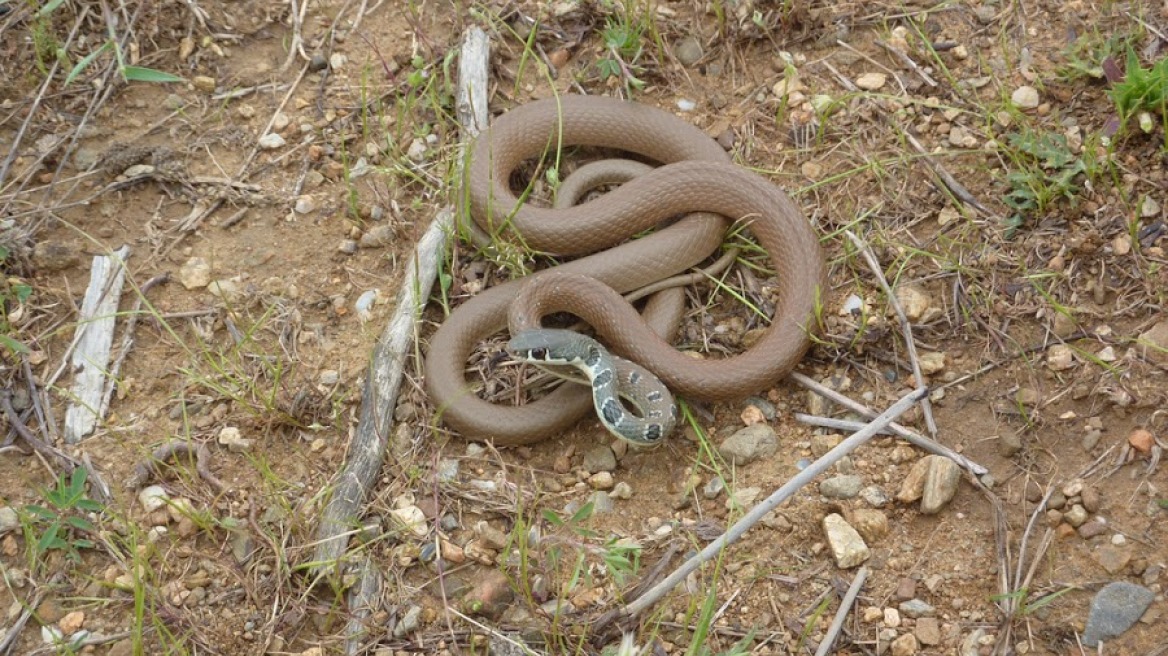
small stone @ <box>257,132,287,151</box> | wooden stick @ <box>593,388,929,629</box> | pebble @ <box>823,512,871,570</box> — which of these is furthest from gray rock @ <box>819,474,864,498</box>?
small stone @ <box>257,132,287,151</box>

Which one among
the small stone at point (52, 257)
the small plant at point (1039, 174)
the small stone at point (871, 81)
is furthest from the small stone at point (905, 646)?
the small stone at point (52, 257)

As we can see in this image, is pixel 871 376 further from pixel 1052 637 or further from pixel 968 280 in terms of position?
pixel 1052 637

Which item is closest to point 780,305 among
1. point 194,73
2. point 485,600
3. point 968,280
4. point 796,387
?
point 796,387

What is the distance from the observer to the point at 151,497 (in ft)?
14.3

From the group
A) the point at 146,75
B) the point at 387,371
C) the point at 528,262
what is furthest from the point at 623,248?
the point at 146,75

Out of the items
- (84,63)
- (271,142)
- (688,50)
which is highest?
(84,63)

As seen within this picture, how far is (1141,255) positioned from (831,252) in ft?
4.53

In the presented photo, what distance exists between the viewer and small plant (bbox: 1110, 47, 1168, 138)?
4.41 m

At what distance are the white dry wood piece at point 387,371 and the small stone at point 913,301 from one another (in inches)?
90.0

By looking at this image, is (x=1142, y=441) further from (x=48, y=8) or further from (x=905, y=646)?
(x=48, y=8)

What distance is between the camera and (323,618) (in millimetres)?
3980

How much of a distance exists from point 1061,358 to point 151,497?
13.5 ft

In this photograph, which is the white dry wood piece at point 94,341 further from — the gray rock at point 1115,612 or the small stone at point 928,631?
the gray rock at point 1115,612

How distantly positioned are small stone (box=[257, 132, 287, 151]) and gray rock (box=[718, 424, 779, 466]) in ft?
10.2
